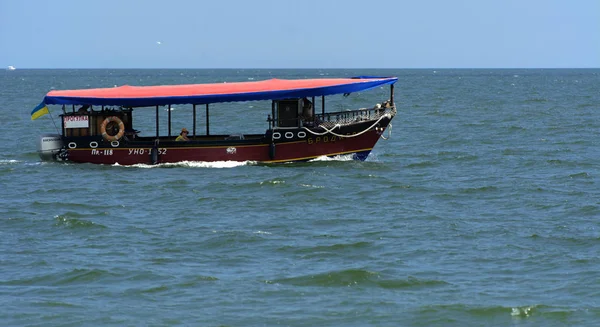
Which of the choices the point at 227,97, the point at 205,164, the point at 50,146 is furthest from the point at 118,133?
the point at 227,97

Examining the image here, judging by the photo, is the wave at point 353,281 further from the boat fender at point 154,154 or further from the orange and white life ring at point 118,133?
the orange and white life ring at point 118,133

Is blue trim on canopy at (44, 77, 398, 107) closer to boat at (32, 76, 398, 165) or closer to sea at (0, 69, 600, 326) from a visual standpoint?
boat at (32, 76, 398, 165)

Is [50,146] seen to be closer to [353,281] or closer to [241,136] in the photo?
[241,136]

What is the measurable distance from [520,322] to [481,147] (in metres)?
26.7

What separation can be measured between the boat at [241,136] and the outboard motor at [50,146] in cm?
54

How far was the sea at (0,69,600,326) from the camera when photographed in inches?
678

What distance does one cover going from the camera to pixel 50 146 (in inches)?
1373

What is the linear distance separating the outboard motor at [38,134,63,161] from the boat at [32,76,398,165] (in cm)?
54

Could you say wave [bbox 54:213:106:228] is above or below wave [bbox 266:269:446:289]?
above

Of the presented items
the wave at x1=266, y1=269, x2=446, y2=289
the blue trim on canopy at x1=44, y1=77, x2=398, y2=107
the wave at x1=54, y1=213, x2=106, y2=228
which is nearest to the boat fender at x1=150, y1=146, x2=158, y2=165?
the blue trim on canopy at x1=44, y1=77, x2=398, y2=107

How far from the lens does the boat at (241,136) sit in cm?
3303

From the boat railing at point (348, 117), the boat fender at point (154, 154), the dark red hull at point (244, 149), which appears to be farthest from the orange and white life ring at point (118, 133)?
the boat railing at point (348, 117)

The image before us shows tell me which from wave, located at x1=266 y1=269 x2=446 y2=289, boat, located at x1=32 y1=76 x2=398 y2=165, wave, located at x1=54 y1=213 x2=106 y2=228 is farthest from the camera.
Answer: boat, located at x1=32 y1=76 x2=398 y2=165

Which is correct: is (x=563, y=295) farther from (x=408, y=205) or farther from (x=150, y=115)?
(x=150, y=115)
